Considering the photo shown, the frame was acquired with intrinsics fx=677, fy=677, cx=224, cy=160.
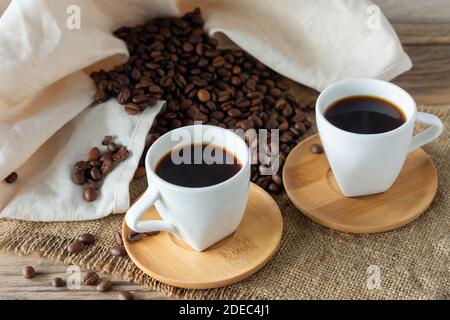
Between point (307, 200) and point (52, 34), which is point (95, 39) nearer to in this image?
point (52, 34)

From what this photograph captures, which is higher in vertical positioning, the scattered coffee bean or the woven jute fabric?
the scattered coffee bean

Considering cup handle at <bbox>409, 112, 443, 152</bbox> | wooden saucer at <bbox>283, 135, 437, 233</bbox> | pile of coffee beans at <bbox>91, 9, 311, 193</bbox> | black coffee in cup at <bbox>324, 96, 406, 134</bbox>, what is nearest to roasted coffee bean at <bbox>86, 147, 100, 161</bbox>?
pile of coffee beans at <bbox>91, 9, 311, 193</bbox>

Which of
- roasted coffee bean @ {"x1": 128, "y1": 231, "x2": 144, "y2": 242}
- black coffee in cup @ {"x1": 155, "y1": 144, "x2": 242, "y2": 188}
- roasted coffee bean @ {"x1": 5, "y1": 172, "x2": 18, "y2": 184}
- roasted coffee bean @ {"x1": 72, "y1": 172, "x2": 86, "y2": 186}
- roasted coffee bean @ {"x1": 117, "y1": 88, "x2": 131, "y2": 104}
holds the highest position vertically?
black coffee in cup @ {"x1": 155, "y1": 144, "x2": 242, "y2": 188}

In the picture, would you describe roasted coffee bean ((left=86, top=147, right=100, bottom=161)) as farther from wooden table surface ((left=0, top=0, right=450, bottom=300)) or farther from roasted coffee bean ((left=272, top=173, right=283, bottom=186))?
roasted coffee bean ((left=272, top=173, right=283, bottom=186))

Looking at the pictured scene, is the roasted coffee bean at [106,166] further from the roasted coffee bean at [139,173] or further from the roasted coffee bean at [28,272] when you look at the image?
the roasted coffee bean at [28,272]

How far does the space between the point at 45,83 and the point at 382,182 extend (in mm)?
817

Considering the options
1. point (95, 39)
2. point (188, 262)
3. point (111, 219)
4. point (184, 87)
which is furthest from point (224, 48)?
point (188, 262)

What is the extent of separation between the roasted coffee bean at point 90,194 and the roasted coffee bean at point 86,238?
100mm

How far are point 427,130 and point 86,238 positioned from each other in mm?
779

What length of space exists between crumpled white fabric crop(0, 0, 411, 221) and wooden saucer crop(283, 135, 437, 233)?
1.16ft

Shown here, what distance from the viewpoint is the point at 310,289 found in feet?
4.33

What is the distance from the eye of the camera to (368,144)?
1.36 metres

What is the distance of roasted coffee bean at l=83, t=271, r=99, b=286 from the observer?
53.5 inches

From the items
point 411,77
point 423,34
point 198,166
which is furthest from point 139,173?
point 423,34
